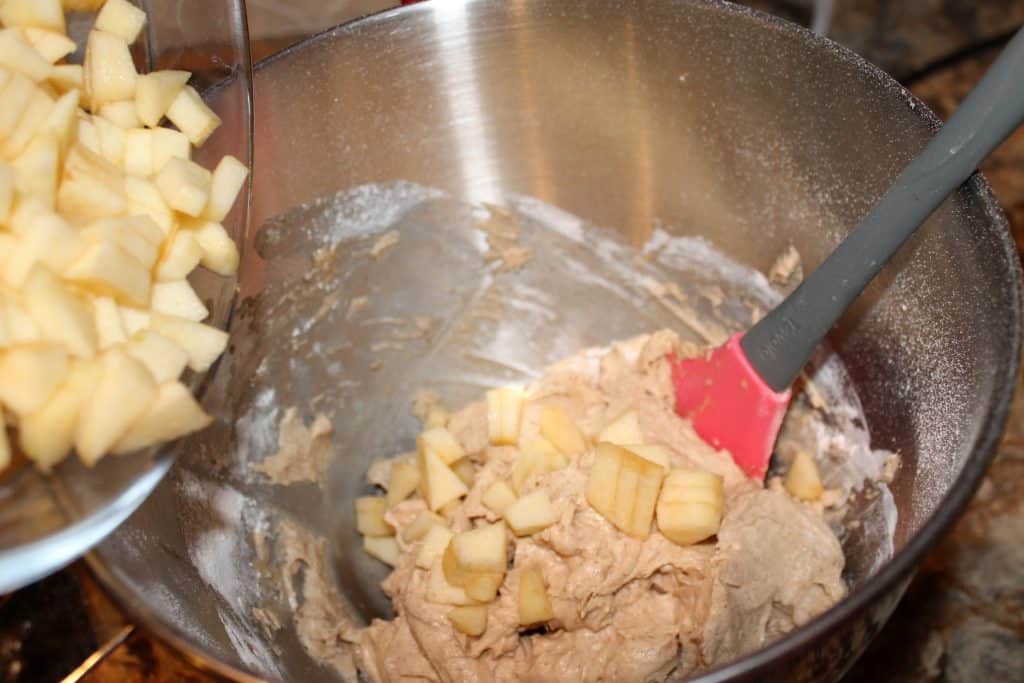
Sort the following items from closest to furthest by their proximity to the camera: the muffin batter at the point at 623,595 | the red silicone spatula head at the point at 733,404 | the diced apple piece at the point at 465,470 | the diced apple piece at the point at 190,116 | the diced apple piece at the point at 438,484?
1. the diced apple piece at the point at 190,116
2. the muffin batter at the point at 623,595
3. the red silicone spatula head at the point at 733,404
4. the diced apple piece at the point at 438,484
5. the diced apple piece at the point at 465,470

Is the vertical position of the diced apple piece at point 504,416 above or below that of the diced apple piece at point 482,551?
above

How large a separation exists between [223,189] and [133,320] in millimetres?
233

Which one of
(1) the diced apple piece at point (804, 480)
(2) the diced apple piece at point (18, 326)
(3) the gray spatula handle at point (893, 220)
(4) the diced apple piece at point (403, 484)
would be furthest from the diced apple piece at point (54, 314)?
(1) the diced apple piece at point (804, 480)

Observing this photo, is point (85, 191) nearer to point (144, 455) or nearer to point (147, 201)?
point (147, 201)

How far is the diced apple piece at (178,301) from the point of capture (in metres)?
1.16

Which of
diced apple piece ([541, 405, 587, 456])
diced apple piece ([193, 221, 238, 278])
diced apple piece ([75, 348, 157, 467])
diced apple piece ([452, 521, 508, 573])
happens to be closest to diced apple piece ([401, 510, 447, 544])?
diced apple piece ([452, 521, 508, 573])

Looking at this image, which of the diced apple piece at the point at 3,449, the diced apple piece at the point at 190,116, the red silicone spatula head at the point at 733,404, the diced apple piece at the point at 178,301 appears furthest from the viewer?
the red silicone spatula head at the point at 733,404

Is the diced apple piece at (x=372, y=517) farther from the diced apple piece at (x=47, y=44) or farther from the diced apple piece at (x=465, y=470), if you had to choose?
the diced apple piece at (x=47, y=44)

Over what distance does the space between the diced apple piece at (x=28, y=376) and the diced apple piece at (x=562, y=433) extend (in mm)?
838

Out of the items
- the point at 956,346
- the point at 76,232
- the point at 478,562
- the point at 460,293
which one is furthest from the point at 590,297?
the point at 76,232

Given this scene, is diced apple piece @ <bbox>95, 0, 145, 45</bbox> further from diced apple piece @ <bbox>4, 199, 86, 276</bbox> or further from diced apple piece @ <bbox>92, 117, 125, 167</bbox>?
diced apple piece @ <bbox>4, 199, 86, 276</bbox>

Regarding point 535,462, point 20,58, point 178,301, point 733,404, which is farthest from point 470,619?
point 20,58

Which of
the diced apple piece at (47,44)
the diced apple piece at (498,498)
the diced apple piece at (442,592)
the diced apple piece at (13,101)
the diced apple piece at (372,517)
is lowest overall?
the diced apple piece at (372,517)

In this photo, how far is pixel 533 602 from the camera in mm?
1422
